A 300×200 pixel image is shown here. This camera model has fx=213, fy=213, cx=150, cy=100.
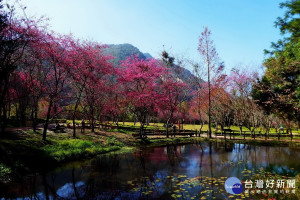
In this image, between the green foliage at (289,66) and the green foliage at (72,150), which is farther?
the green foliage at (72,150)

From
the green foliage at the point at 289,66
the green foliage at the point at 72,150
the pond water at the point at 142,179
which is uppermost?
the green foliage at the point at 289,66

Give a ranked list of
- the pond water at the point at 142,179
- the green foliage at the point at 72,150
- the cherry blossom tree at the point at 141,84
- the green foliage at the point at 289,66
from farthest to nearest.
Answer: the cherry blossom tree at the point at 141,84 < the green foliage at the point at 72,150 < the green foliage at the point at 289,66 < the pond water at the point at 142,179

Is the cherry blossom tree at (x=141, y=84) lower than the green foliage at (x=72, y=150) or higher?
higher

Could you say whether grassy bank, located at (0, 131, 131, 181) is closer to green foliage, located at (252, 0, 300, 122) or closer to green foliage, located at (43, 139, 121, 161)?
green foliage, located at (43, 139, 121, 161)

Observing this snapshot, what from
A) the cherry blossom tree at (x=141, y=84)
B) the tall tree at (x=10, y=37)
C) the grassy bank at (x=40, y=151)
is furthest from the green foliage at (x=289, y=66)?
the tall tree at (x=10, y=37)

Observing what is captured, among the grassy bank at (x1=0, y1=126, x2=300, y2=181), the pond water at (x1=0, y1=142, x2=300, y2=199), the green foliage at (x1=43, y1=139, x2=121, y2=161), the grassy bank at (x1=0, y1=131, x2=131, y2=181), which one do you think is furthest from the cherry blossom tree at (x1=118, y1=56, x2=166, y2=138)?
the pond water at (x1=0, y1=142, x2=300, y2=199)

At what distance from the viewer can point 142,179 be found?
997 cm

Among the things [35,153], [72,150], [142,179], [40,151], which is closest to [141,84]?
[72,150]

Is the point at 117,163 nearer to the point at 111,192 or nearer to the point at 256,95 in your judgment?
the point at 111,192

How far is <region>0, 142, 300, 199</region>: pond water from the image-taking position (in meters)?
8.07

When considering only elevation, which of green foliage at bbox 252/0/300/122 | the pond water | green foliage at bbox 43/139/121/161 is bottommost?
the pond water

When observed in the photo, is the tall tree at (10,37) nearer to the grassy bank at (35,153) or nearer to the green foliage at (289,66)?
the grassy bank at (35,153)

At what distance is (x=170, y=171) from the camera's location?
1148 cm

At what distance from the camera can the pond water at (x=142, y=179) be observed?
26.5 feet
